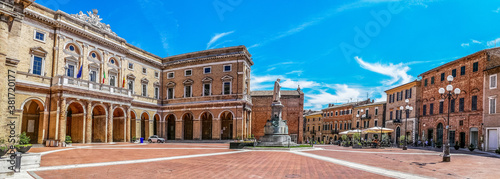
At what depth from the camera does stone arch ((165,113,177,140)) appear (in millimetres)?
45625

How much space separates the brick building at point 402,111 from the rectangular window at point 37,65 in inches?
1667

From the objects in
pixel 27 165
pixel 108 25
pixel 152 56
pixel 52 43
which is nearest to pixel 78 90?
pixel 52 43

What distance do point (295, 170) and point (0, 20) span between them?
12899 mm

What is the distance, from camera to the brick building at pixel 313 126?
258 feet

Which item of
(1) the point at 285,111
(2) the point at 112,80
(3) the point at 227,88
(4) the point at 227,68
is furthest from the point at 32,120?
(1) the point at 285,111

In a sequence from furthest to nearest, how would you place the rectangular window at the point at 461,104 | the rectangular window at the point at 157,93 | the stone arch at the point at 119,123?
the rectangular window at the point at 157,93
the stone arch at the point at 119,123
the rectangular window at the point at 461,104

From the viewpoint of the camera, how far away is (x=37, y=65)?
28.6 m

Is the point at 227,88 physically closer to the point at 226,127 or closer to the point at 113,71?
the point at 226,127

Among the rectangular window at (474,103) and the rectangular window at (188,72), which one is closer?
the rectangular window at (474,103)

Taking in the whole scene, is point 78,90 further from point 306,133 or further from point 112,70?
point 306,133

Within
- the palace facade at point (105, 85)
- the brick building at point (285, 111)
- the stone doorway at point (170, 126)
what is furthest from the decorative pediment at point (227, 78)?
the stone doorway at point (170, 126)

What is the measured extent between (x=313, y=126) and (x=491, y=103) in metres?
52.8

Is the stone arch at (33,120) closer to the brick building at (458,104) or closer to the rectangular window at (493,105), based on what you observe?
the brick building at (458,104)

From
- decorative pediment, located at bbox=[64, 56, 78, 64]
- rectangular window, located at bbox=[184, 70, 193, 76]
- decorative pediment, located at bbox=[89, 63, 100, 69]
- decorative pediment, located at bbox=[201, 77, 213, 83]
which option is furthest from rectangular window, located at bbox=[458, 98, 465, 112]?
decorative pediment, located at bbox=[64, 56, 78, 64]
